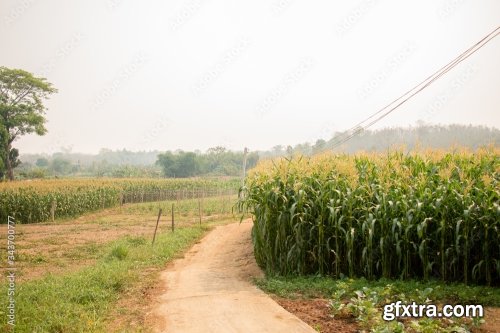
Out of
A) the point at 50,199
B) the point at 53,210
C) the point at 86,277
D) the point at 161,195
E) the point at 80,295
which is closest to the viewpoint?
Result: the point at 80,295

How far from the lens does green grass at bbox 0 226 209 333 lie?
18.7ft

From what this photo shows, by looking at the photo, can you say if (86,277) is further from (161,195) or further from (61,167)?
(61,167)

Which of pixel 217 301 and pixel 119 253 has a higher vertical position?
pixel 217 301

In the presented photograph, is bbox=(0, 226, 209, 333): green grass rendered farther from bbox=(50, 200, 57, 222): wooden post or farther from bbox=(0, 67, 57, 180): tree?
bbox=(0, 67, 57, 180): tree

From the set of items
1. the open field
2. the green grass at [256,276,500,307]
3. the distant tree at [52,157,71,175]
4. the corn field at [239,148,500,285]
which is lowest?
the open field

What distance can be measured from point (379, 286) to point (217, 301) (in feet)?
9.38

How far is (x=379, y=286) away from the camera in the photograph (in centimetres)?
671

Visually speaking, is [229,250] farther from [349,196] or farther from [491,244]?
[491,244]

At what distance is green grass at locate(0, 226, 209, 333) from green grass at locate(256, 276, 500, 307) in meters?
3.00

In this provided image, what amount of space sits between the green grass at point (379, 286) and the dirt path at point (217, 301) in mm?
444

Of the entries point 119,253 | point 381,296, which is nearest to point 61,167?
point 119,253

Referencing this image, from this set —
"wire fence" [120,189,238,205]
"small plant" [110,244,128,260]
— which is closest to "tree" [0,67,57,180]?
"wire fence" [120,189,238,205]

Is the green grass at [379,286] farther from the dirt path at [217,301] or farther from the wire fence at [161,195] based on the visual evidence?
the wire fence at [161,195]

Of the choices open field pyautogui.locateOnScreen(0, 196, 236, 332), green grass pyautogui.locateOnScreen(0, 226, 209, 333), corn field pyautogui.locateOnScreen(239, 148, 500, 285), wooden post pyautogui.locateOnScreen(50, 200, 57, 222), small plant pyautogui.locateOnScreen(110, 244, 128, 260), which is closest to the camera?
green grass pyautogui.locateOnScreen(0, 226, 209, 333)
